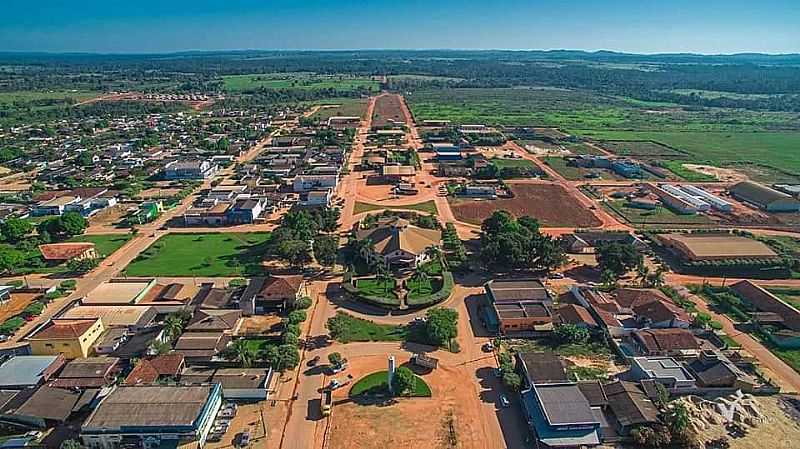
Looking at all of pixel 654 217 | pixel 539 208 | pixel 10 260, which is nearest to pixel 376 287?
pixel 539 208

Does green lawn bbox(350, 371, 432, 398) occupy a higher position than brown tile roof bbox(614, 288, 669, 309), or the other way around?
brown tile roof bbox(614, 288, 669, 309)

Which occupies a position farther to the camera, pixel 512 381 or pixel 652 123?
pixel 652 123

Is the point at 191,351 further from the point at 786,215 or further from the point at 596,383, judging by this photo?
the point at 786,215

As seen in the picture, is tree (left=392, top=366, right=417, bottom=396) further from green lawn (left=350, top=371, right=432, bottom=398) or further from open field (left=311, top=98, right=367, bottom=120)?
open field (left=311, top=98, right=367, bottom=120)

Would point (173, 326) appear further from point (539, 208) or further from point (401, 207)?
point (539, 208)

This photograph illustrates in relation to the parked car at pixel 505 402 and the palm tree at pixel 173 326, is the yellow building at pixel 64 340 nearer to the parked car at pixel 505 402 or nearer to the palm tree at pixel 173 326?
the palm tree at pixel 173 326

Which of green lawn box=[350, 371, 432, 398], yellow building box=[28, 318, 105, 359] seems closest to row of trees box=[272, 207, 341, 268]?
green lawn box=[350, 371, 432, 398]

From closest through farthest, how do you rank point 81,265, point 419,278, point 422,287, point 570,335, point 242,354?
point 242,354, point 570,335, point 422,287, point 419,278, point 81,265

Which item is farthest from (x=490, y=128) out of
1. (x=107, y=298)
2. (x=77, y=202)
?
(x=107, y=298)
